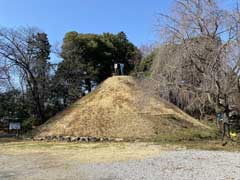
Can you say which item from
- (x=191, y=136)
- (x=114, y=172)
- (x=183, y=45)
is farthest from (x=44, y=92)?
(x=114, y=172)

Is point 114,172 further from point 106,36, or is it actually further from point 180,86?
point 106,36

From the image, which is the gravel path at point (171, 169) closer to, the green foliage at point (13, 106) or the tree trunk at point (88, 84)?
the green foliage at point (13, 106)

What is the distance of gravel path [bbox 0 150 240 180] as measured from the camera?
7.03 m

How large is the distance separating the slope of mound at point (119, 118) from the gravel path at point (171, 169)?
27.1 feet

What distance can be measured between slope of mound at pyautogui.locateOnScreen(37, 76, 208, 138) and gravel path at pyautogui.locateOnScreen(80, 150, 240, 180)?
8259mm

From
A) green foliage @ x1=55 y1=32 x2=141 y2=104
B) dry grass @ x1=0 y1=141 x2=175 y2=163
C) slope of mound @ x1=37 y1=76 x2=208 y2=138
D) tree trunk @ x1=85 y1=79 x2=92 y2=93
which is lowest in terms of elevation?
dry grass @ x1=0 y1=141 x2=175 y2=163

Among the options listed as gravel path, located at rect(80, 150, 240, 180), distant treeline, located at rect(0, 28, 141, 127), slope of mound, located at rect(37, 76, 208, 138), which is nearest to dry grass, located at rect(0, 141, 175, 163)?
gravel path, located at rect(80, 150, 240, 180)

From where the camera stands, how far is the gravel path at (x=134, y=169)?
703 cm

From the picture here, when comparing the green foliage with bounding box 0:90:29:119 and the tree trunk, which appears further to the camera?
the tree trunk

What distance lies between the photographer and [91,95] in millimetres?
24266

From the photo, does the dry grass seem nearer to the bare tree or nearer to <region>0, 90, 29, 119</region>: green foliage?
the bare tree

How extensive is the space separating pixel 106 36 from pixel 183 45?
19947mm

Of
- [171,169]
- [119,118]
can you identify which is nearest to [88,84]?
[119,118]

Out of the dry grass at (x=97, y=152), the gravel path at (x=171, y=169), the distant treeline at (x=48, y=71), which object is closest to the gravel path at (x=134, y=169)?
the gravel path at (x=171, y=169)
